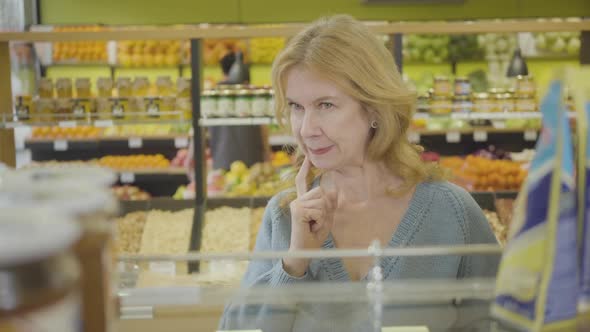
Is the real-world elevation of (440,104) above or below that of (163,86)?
below

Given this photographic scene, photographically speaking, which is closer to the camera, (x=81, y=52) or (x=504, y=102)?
(x=504, y=102)

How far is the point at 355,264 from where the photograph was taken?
1592 mm

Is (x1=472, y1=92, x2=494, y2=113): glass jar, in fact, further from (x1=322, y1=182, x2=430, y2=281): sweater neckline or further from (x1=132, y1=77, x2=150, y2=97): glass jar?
(x1=322, y1=182, x2=430, y2=281): sweater neckline

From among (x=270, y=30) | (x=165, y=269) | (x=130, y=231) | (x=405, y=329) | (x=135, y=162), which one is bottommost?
(x=130, y=231)

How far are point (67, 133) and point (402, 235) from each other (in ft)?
16.9

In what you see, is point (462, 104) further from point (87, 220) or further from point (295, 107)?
point (87, 220)

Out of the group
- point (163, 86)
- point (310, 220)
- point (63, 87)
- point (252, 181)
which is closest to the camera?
point (310, 220)

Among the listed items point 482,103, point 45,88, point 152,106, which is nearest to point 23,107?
point 45,88

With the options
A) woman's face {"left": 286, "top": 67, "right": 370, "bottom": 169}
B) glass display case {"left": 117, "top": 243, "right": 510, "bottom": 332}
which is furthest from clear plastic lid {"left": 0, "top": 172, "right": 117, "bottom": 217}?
woman's face {"left": 286, "top": 67, "right": 370, "bottom": 169}

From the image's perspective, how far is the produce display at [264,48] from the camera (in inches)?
284

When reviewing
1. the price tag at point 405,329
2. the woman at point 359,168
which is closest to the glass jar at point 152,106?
the woman at point 359,168

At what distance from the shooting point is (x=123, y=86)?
4.07 m

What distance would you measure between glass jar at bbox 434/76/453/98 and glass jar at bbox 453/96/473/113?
0.18 feet

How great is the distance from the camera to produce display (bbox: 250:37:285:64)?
721 cm
